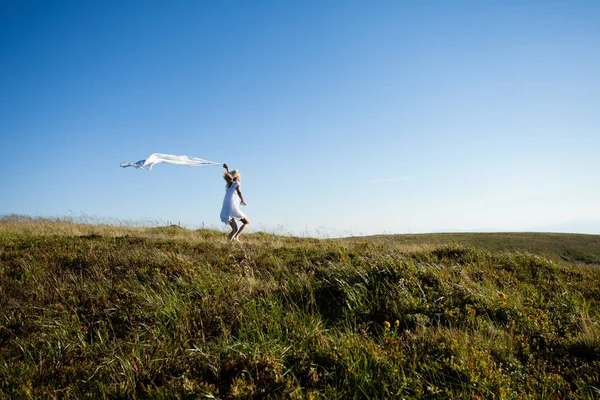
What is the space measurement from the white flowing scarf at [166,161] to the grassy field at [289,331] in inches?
119

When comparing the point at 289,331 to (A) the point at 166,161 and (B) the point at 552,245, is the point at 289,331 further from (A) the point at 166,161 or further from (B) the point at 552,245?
(B) the point at 552,245

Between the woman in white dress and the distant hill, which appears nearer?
the woman in white dress

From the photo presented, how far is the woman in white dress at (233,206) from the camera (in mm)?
12859

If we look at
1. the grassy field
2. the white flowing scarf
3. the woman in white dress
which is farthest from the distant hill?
the grassy field

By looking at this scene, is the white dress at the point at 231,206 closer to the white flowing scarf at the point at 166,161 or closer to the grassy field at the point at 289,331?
the white flowing scarf at the point at 166,161

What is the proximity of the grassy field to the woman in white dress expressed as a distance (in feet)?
14.5

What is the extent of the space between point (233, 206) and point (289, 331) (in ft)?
28.1

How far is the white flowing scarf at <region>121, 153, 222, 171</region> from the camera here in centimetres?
1028

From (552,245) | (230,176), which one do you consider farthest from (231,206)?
(552,245)

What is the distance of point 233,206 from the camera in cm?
1288

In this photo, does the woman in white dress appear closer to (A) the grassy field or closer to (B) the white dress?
(B) the white dress

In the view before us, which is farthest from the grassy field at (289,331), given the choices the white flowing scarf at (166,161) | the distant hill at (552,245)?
the distant hill at (552,245)

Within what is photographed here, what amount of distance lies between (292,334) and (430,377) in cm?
167

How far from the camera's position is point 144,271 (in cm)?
729
